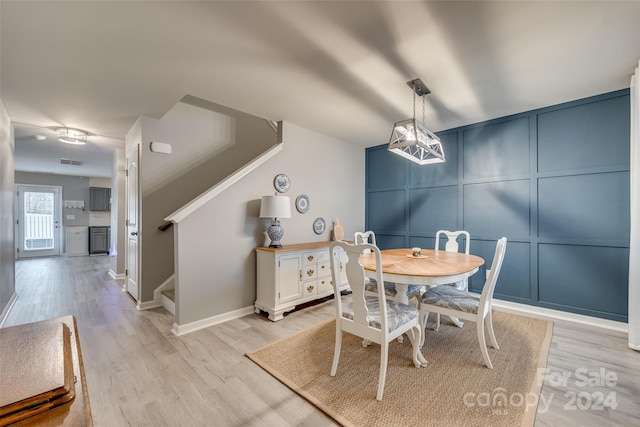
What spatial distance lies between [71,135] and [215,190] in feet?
9.54

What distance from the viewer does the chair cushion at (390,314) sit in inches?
73.3

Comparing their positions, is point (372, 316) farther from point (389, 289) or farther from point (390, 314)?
point (389, 289)

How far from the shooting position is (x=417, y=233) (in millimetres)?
4246

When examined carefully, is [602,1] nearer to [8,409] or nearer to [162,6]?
[162,6]

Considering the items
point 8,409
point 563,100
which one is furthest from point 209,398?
point 563,100

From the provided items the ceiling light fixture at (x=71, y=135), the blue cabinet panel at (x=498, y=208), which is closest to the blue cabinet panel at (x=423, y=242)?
the blue cabinet panel at (x=498, y=208)

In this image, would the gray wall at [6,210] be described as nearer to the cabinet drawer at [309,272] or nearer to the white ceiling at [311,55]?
the white ceiling at [311,55]

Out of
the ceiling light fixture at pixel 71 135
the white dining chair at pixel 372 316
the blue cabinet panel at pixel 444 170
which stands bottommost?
the white dining chair at pixel 372 316

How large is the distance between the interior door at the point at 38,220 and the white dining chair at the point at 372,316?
975 cm

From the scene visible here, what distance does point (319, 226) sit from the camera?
414 centimetres

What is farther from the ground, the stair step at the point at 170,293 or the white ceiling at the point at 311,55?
the white ceiling at the point at 311,55

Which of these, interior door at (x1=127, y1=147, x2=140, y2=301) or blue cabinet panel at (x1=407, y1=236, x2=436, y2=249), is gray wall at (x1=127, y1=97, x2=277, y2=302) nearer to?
interior door at (x1=127, y1=147, x2=140, y2=301)

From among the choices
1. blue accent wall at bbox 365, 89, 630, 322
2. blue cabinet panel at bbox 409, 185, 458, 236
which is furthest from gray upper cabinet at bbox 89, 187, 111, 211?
blue accent wall at bbox 365, 89, 630, 322

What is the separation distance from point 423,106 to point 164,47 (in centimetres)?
262
